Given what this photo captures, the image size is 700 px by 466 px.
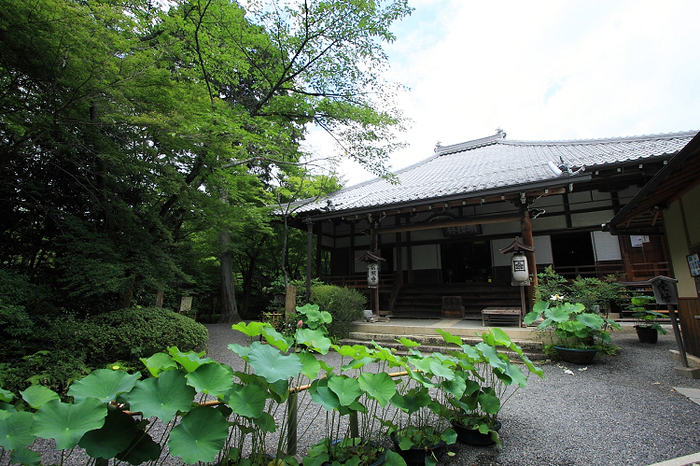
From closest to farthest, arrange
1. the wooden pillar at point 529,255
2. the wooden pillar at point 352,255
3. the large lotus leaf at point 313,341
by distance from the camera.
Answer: the large lotus leaf at point 313,341, the wooden pillar at point 529,255, the wooden pillar at point 352,255

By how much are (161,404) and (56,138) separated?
522 centimetres

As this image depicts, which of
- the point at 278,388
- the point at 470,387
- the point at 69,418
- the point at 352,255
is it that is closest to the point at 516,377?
the point at 470,387

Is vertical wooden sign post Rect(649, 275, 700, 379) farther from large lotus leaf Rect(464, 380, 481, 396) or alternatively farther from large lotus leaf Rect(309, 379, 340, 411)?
large lotus leaf Rect(309, 379, 340, 411)

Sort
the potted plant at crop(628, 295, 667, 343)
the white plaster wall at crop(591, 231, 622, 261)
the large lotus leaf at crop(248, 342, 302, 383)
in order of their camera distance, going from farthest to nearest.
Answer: the white plaster wall at crop(591, 231, 622, 261) < the potted plant at crop(628, 295, 667, 343) < the large lotus leaf at crop(248, 342, 302, 383)

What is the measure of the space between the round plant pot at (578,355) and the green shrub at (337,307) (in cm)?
433

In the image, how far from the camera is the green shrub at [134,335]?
4418 mm

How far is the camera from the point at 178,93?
→ 5246mm

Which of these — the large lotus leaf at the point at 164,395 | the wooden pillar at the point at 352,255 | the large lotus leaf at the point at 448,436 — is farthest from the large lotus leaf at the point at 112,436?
the wooden pillar at the point at 352,255

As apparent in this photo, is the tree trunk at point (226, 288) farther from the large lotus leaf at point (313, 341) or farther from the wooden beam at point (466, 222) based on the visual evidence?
the large lotus leaf at point (313, 341)

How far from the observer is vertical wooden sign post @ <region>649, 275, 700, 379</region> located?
4371 mm

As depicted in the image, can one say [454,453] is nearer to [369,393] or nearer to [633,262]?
[369,393]

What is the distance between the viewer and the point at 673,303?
184 inches

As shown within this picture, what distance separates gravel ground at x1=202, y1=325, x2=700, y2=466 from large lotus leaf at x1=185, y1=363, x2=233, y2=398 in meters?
1.55

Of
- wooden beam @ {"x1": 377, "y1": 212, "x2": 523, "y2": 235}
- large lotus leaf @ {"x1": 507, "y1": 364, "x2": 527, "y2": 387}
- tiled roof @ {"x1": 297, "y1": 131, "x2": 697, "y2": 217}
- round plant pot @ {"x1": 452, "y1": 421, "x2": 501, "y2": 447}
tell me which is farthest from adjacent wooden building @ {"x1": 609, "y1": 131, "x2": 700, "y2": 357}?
round plant pot @ {"x1": 452, "y1": 421, "x2": 501, "y2": 447}
